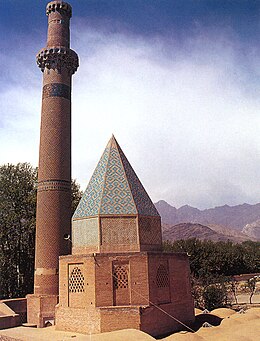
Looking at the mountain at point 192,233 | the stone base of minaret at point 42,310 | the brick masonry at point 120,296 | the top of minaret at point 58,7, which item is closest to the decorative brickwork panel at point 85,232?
the brick masonry at point 120,296

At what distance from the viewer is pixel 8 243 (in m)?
23.6

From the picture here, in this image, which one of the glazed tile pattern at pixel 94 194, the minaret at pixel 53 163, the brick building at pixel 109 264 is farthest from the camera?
the minaret at pixel 53 163

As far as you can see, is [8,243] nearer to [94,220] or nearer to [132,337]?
[94,220]

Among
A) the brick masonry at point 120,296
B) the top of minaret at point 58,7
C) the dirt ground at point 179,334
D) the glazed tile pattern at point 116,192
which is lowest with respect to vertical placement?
the dirt ground at point 179,334

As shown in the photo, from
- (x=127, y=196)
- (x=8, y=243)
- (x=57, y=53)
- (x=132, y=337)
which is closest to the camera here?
(x=132, y=337)

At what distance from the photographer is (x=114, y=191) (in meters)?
14.0

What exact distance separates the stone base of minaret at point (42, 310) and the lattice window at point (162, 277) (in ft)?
20.8

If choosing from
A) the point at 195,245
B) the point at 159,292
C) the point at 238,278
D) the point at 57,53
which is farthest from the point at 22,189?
the point at 238,278

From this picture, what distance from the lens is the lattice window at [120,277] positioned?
12281 millimetres

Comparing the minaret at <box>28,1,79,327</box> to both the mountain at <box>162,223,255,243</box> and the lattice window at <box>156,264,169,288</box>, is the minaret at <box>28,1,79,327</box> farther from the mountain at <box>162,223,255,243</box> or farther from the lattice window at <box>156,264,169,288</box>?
the mountain at <box>162,223,255,243</box>

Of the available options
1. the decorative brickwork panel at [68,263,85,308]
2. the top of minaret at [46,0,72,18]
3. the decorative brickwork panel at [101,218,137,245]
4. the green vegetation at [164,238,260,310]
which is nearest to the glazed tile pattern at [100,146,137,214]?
the decorative brickwork panel at [101,218,137,245]

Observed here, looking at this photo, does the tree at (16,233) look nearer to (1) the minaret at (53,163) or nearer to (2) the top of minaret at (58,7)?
(1) the minaret at (53,163)

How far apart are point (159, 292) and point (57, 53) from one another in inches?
541

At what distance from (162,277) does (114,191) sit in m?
3.71
